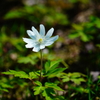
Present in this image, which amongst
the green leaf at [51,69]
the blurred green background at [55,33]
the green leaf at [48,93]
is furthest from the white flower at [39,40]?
the blurred green background at [55,33]

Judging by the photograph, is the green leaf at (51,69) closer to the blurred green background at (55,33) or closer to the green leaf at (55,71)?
the green leaf at (55,71)

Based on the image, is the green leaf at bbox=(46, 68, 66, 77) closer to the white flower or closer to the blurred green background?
the white flower

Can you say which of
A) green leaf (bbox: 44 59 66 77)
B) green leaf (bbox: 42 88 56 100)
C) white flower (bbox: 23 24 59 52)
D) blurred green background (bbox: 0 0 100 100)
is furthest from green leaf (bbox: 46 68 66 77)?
blurred green background (bbox: 0 0 100 100)

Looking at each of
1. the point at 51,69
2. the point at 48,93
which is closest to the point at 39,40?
the point at 51,69

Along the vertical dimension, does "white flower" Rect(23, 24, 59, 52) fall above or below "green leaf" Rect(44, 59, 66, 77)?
above

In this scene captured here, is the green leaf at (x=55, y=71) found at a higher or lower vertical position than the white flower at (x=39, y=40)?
lower

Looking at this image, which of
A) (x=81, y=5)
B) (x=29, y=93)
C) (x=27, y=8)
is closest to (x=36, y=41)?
(x=29, y=93)

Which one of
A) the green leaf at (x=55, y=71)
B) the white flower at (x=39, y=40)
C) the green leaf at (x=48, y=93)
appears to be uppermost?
the white flower at (x=39, y=40)

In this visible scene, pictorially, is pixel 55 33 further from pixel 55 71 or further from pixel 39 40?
pixel 55 71

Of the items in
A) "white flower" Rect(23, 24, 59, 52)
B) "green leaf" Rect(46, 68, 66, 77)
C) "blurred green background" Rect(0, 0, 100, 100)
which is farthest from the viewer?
"blurred green background" Rect(0, 0, 100, 100)
